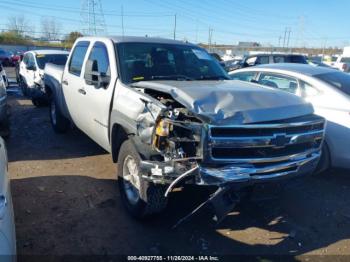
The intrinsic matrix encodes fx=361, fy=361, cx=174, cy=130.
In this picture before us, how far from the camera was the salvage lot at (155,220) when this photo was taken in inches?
144

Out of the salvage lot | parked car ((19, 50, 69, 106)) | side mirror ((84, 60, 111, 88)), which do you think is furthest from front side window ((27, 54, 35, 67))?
side mirror ((84, 60, 111, 88))

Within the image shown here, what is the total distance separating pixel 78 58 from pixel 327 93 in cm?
409

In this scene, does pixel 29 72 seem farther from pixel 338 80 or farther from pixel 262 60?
pixel 262 60

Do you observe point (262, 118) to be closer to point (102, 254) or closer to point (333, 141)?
point (102, 254)

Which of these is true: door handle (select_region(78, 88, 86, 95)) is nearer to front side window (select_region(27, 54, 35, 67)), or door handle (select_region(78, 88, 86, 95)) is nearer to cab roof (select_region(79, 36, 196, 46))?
cab roof (select_region(79, 36, 196, 46))

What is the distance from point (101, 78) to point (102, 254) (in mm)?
2249

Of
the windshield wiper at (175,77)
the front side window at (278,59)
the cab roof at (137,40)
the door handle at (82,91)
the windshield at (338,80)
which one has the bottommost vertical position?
the front side window at (278,59)

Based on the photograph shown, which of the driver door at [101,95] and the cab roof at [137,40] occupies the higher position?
the cab roof at [137,40]

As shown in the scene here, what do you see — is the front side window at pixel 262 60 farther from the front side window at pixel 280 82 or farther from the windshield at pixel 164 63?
the windshield at pixel 164 63

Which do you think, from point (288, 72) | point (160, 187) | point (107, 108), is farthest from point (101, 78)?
point (288, 72)

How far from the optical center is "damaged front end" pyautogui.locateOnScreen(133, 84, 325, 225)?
10.9 feet

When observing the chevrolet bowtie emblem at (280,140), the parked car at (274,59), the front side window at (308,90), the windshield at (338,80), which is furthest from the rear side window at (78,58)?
the parked car at (274,59)

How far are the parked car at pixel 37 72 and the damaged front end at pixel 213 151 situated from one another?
26.5 ft

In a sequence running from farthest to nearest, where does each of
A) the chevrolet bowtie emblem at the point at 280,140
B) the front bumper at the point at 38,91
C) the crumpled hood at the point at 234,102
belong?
the front bumper at the point at 38,91
the chevrolet bowtie emblem at the point at 280,140
the crumpled hood at the point at 234,102
